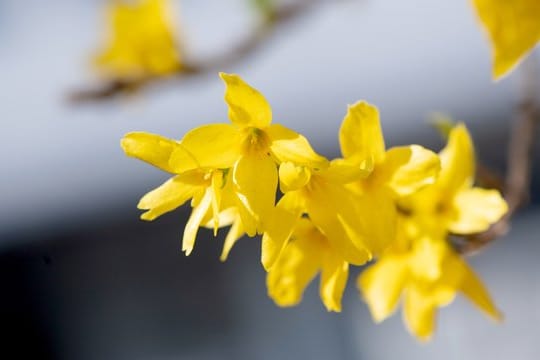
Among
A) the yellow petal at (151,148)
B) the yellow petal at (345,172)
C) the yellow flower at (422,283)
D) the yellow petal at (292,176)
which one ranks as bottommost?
the yellow flower at (422,283)

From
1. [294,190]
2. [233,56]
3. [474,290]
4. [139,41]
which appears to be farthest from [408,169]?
[139,41]

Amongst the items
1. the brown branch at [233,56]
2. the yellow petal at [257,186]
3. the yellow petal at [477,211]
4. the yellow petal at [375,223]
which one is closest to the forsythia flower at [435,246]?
the yellow petal at [477,211]

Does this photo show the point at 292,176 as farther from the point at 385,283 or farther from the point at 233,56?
the point at 233,56

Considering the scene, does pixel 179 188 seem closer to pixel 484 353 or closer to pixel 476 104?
pixel 476 104

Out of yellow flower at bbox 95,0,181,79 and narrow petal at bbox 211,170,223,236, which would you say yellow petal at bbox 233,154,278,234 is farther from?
yellow flower at bbox 95,0,181,79

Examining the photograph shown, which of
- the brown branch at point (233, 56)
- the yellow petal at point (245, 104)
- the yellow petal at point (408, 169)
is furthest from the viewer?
the brown branch at point (233, 56)

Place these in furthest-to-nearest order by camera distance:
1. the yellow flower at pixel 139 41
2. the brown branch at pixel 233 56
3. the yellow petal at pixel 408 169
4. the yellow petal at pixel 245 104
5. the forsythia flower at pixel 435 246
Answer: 1. the yellow flower at pixel 139 41
2. the brown branch at pixel 233 56
3. the forsythia flower at pixel 435 246
4. the yellow petal at pixel 408 169
5. the yellow petal at pixel 245 104

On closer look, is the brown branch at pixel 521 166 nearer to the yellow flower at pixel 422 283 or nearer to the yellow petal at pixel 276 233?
the yellow flower at pixel 422 283

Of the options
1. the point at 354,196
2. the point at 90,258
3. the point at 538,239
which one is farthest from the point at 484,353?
the point at 354,196
